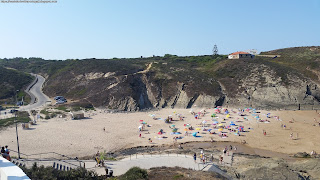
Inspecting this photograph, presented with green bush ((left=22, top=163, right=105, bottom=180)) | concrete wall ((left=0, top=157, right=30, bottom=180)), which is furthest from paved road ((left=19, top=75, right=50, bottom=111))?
concrete wall ((left=0, top=157, right=30, bottom=180))

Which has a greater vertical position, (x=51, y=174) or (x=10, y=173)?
(x=10, y=173)

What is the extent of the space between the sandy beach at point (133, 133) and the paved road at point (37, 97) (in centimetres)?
1089

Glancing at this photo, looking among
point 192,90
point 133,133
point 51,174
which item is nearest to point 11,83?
point 133,133

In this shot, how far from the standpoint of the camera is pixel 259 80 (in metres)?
64.2

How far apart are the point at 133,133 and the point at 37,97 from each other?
108ft

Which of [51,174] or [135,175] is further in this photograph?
[135,175]

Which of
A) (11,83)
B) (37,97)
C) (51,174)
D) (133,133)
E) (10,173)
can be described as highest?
(11,83)

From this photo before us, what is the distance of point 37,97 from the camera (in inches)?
2391

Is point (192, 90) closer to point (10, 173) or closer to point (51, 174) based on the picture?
point (51, 174)

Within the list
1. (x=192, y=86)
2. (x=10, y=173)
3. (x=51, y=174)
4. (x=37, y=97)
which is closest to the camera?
(x=10, y=173)

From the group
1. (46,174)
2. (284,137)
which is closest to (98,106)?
(284,137)

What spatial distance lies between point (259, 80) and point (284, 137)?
97.5 feet

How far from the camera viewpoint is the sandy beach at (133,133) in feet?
106

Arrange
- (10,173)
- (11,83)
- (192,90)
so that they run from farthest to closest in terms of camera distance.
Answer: (11,83) → (192,90) → (10,173)
